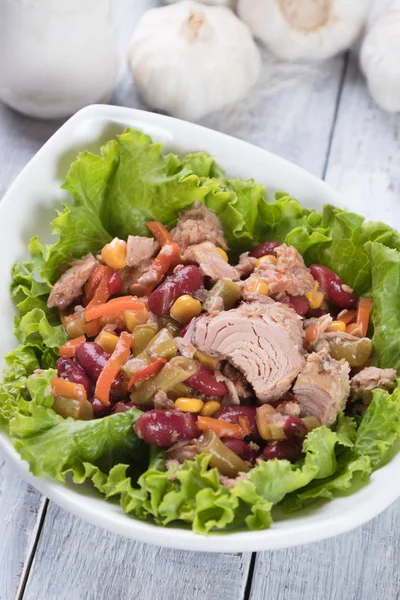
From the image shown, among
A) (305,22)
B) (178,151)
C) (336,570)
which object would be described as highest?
(305,22)

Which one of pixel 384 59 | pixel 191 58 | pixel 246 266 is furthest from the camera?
pixel 384 59

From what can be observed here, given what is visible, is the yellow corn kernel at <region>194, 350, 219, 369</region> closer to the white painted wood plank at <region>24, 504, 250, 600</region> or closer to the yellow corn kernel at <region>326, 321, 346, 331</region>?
the yellow corn kernel at <region>326, 321, 346, 331</region>

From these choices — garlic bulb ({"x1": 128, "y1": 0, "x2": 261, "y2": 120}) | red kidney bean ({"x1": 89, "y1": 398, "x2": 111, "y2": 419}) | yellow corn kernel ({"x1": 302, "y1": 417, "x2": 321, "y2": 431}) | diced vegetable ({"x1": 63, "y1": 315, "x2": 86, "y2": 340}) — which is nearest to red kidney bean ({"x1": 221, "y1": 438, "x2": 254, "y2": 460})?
yellow corn kernel ({"x1": 302, "y1": 417, "x2": 321, "y2": 431})

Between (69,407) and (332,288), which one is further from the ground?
(332,288)

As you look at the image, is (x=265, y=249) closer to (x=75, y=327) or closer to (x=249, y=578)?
(x=75, y=327)

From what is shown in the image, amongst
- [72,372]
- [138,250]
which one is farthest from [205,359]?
[138,250]

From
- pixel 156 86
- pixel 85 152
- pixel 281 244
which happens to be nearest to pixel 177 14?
pixel 156 86
